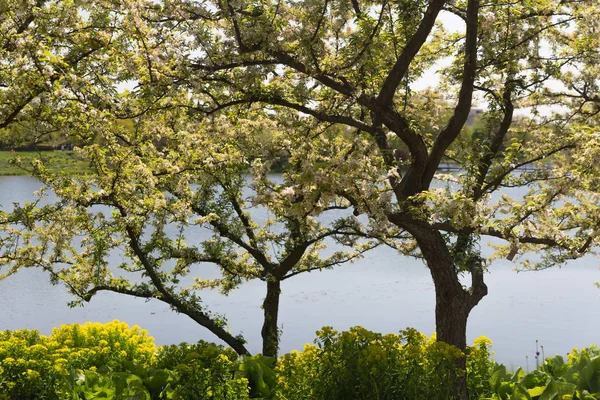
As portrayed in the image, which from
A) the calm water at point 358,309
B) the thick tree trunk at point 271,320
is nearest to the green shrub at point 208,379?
the thick tree trunk at point 271,320

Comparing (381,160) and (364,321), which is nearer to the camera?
(381,160)

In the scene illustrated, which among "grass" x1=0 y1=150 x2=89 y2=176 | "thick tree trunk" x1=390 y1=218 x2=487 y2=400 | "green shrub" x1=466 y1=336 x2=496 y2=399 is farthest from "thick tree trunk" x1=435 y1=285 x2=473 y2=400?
"grass" x1=0 y1=150 x2=89 y2=176

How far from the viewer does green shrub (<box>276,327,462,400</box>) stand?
468cm

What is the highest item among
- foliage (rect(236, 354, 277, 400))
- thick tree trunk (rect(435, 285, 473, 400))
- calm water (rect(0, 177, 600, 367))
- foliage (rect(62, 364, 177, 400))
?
calm water (rect(0, 177, 600, 367))

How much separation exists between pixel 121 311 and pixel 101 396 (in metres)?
11.8

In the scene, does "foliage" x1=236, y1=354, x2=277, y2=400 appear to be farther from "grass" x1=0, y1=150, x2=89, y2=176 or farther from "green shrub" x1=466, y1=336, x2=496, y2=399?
"grass" x1=0, y1=150, x2=89, y2=176

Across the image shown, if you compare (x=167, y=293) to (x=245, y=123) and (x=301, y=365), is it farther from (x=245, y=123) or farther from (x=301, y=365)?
(x=301, y=365)

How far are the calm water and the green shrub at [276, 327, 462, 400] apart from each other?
8.31 metres

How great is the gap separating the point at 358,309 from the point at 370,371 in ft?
38.8

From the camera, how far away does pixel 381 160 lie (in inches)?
247

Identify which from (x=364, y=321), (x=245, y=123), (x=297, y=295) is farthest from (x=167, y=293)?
(x=297, y=295)

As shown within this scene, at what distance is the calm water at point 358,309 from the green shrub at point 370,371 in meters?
8.31

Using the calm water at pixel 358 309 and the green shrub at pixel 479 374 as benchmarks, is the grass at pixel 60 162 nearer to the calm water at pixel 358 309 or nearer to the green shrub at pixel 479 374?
the green shrub at pixel 479 374

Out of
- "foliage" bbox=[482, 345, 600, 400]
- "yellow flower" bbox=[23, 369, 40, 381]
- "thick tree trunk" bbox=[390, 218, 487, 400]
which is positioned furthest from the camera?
"thick tree trunk" bbox=[390, 218, 487, 400]
